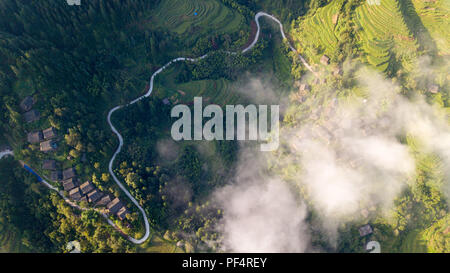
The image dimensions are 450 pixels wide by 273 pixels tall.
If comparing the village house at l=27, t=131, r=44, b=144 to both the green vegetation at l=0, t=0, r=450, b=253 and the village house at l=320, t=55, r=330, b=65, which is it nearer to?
the green vegetation at l=0, t=0, r=450, b=253

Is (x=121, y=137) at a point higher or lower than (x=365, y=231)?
higher

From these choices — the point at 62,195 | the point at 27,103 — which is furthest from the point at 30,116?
the point at 62,195

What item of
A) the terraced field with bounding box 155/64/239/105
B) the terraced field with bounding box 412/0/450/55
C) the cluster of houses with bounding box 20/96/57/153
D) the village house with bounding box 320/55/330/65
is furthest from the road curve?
the terraced field with bounding box 412/0/450/55

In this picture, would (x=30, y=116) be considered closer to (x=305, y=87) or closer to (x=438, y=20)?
(x=305, y=87)

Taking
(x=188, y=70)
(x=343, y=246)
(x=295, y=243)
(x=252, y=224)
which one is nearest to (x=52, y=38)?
(x=188, y=70)

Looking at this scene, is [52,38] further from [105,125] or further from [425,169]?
[425,169]

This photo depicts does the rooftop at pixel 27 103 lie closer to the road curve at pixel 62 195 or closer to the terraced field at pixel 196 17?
the road curve at pixel 62 195

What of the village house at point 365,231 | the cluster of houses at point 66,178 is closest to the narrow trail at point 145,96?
the cluster of houses at point 66,178

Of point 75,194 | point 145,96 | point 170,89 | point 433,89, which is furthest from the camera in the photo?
point 170,89
